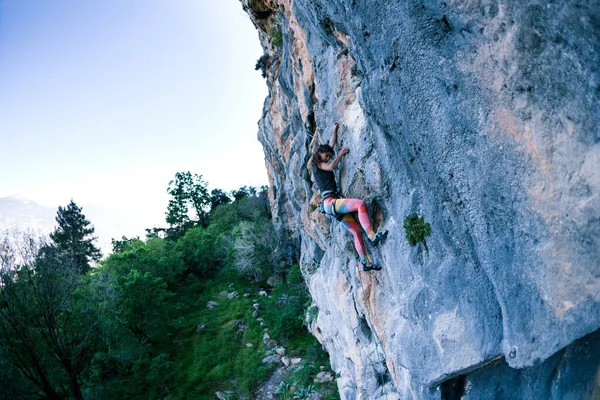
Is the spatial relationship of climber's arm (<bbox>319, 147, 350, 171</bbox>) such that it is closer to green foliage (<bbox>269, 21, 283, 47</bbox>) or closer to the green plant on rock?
the green plant on rock

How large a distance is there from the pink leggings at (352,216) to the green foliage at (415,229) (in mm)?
1017

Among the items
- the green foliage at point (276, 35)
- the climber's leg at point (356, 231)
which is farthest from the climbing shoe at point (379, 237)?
the green foliage at point (276, 35)

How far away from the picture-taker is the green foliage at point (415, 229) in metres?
5.88

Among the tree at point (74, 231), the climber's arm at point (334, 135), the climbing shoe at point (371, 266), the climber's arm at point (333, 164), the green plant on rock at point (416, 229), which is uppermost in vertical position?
the tree at point (74, 231)

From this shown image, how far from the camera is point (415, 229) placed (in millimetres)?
6031

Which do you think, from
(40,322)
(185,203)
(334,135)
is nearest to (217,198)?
(185,203)

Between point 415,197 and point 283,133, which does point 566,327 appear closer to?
point 415,197

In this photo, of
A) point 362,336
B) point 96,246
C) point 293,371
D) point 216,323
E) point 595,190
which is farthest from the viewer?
point 96,246

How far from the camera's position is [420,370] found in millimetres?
5996

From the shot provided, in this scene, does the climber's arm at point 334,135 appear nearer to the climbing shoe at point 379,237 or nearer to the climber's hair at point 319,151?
the climber's hair at point 319,151

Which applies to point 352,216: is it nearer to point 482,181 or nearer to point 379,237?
point 379,237

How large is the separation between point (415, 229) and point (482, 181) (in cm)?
176

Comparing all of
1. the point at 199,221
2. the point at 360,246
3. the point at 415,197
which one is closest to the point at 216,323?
the point at 360,246

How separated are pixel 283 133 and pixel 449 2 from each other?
47.3 feet
